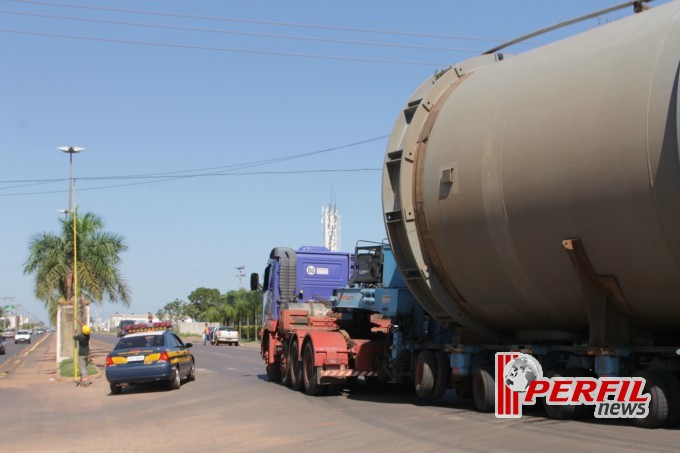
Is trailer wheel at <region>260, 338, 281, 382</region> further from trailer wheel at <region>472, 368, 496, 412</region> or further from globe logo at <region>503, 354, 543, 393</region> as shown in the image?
globe logo at <region>503, 354, 543, 393</region>

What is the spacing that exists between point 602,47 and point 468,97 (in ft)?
8.89

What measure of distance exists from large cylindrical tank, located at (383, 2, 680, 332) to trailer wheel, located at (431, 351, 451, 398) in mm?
775

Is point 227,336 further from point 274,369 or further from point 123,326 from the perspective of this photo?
point 274,369

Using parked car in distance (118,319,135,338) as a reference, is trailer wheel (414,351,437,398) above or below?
above

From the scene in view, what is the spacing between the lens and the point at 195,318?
461ft

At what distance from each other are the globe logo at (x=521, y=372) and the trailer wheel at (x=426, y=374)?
8.07ft

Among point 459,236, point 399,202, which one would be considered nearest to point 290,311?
point 399,202

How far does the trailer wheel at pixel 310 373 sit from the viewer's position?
56.1 ft

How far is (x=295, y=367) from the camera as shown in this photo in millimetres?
18812

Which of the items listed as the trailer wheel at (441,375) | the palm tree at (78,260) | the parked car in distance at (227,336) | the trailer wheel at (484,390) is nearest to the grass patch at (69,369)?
the palm tree at (78,260)

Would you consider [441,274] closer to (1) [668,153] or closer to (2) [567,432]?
(2) [567,432]

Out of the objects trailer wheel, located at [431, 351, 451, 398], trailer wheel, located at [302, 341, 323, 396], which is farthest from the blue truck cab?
trailer wheel, located at [431, 351, 451, 398]

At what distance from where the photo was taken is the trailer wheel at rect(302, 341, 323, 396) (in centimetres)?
1711

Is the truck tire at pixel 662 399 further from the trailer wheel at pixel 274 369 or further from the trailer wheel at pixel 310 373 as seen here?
the trailer wheel at pixel 274 369
